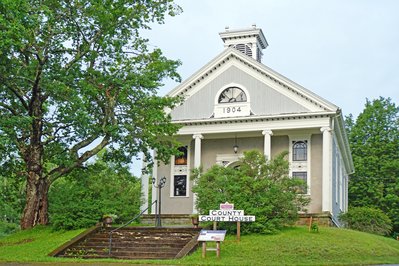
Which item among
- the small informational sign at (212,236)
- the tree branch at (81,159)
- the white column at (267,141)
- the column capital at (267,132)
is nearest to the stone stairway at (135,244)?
the small informational sign at (212,236)

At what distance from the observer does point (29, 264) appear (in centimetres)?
1827

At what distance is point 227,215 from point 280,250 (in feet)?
7.17

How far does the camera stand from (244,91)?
32656 millimetres

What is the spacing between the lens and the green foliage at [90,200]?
23.9 metres

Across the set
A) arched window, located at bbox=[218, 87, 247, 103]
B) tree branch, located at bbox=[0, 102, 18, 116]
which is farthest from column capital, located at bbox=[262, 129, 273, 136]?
tree branch, located at bbox=[0, 102, 18, 116]

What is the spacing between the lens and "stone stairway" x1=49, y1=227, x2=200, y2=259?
19688 mm

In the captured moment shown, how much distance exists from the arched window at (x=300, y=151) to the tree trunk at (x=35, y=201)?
527 inches

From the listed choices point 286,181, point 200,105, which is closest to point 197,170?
point 286,181

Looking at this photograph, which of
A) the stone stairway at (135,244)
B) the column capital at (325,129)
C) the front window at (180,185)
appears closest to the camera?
the stone stairway at (135,244)

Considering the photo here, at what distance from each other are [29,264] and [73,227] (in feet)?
18.3

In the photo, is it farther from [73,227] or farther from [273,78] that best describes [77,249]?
[273,78]

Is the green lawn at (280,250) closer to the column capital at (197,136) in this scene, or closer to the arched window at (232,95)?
the column capital at (197,136)

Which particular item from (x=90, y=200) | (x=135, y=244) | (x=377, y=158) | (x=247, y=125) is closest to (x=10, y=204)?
(x=90, y=200)

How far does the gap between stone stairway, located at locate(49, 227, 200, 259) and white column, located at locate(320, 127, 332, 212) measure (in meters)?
9.88
